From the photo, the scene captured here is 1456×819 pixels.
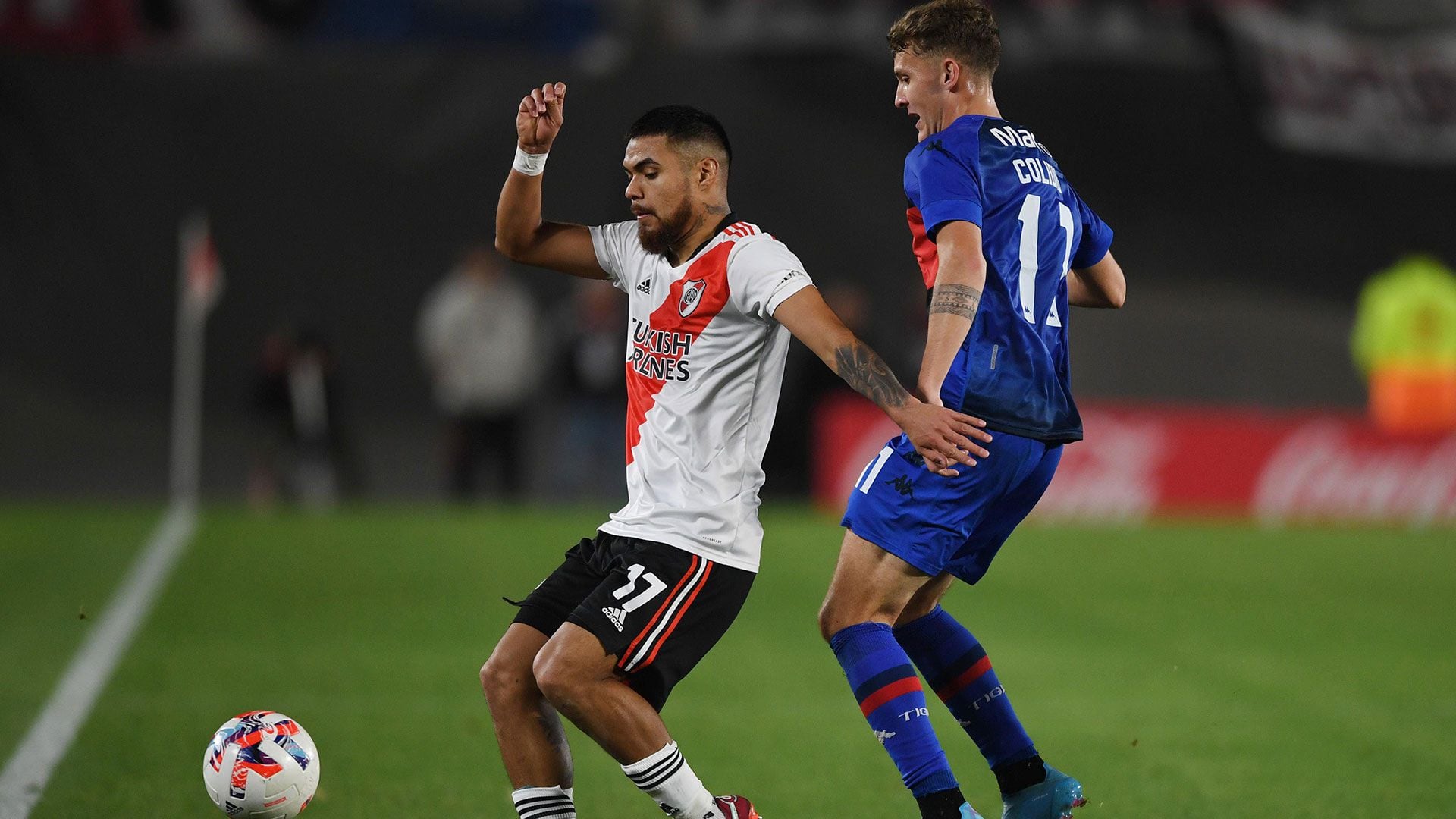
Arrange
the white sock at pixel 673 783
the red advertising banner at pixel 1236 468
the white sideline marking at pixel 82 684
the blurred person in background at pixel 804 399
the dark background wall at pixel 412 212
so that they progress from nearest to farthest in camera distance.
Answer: the white sock at pixel 673 783, the white sideline marking at pixel 82 684, the red advertising banner at pixel 1236 468, the blurred person in background at pixel 804 399, the dark background wall at pixel 412 212

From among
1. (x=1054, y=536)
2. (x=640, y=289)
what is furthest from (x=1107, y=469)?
(x=640, y=289)

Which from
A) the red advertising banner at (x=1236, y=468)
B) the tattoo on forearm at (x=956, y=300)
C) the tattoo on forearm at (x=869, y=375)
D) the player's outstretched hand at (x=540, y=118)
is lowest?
the tattoo on forearm at (x=869, y=375)

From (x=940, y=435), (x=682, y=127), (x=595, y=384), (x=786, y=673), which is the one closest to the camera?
(x=940, y=435)

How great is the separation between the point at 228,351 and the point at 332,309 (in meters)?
1.09

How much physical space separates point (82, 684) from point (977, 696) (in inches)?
169

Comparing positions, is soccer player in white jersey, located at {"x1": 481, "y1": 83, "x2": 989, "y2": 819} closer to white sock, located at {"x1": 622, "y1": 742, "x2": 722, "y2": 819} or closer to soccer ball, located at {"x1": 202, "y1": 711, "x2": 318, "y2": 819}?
white sock, located at {"x1": 622, "y1": 742, "x2": 722, "y2": 819}

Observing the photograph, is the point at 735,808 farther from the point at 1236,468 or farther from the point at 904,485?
the point at 1236,468

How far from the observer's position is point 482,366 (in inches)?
600

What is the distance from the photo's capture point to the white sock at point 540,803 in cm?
446

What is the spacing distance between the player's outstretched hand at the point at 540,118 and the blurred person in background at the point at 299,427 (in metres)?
11.3

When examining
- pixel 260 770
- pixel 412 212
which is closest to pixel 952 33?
pixel 260 770

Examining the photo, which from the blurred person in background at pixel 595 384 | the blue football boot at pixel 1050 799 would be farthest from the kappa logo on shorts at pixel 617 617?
the blurred person in background at pixel 595 384

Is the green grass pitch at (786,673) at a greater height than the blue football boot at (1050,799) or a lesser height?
greater

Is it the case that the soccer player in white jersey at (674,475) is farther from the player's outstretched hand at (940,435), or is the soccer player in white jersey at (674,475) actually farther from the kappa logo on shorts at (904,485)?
the kappa logo on shorts at (904,485)
